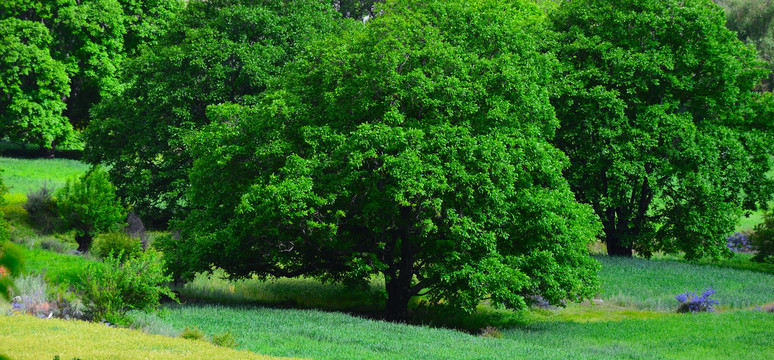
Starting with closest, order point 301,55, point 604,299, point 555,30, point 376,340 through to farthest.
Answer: point 376,340, point 301,55, point 604,299, point 555,30

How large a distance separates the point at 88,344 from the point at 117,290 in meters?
3.05

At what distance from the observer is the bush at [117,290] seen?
13.2 metres

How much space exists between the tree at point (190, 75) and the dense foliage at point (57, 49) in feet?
38.6

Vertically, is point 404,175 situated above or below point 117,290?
above

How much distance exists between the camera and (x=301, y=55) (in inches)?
920

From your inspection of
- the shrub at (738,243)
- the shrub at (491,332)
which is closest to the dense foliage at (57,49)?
the shrub at (491,332)

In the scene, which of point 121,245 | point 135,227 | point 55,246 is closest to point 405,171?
point 121,245

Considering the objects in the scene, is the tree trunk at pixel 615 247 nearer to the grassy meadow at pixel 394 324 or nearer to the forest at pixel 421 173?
the forest at pixel 421 173

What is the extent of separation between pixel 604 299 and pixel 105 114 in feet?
82.2

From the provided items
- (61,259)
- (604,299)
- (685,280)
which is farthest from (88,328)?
(685,280)

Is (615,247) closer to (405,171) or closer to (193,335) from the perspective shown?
(405,171)

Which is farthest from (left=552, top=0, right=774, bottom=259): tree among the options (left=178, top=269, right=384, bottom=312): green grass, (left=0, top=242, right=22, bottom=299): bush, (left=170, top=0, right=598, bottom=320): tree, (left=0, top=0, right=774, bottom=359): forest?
(left=0, top=242, right=22, bottom=299): bush

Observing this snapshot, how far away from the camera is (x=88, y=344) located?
10.4 meters

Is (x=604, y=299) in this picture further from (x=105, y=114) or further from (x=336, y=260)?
(x=105, y=114)
